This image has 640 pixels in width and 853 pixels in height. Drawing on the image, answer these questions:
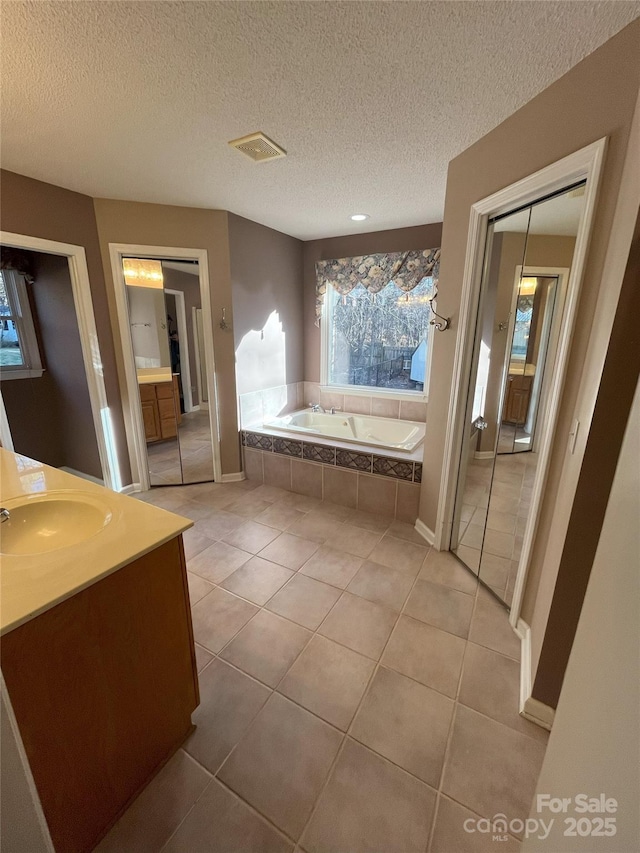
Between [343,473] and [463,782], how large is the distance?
1934mm

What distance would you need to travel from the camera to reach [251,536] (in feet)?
8.31

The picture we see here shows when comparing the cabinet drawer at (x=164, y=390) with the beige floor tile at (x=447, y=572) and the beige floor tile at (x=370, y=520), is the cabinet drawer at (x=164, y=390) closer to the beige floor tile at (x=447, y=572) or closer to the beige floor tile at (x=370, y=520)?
the beige floor tile at (x=370, y=520)

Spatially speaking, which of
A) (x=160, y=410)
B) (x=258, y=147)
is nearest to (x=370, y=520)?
(x=160, y=410)

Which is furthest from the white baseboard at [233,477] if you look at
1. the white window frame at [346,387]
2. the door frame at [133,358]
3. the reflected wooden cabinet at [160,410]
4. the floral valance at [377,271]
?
the floral valance at [377,271]

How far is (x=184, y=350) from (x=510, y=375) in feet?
8.49

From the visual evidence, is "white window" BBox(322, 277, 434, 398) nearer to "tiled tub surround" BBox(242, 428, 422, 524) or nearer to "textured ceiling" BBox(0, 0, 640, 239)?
"tiled tub surround" BBox(242, 428, 422, 524)

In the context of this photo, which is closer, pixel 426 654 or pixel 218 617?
pixel 426 654

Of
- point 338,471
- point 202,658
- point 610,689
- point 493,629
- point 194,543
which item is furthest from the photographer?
point 338,471

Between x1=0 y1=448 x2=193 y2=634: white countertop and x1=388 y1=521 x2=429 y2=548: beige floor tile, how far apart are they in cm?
180

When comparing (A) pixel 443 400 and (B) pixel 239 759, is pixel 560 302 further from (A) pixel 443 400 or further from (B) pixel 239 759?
(B) pixel 239 759

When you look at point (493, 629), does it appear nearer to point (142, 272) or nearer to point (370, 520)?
point (370, 520)

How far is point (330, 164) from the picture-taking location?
2102mm

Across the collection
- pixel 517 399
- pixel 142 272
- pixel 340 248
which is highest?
pixel 340 248

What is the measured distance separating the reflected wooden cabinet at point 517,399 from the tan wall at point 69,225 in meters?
2.95
